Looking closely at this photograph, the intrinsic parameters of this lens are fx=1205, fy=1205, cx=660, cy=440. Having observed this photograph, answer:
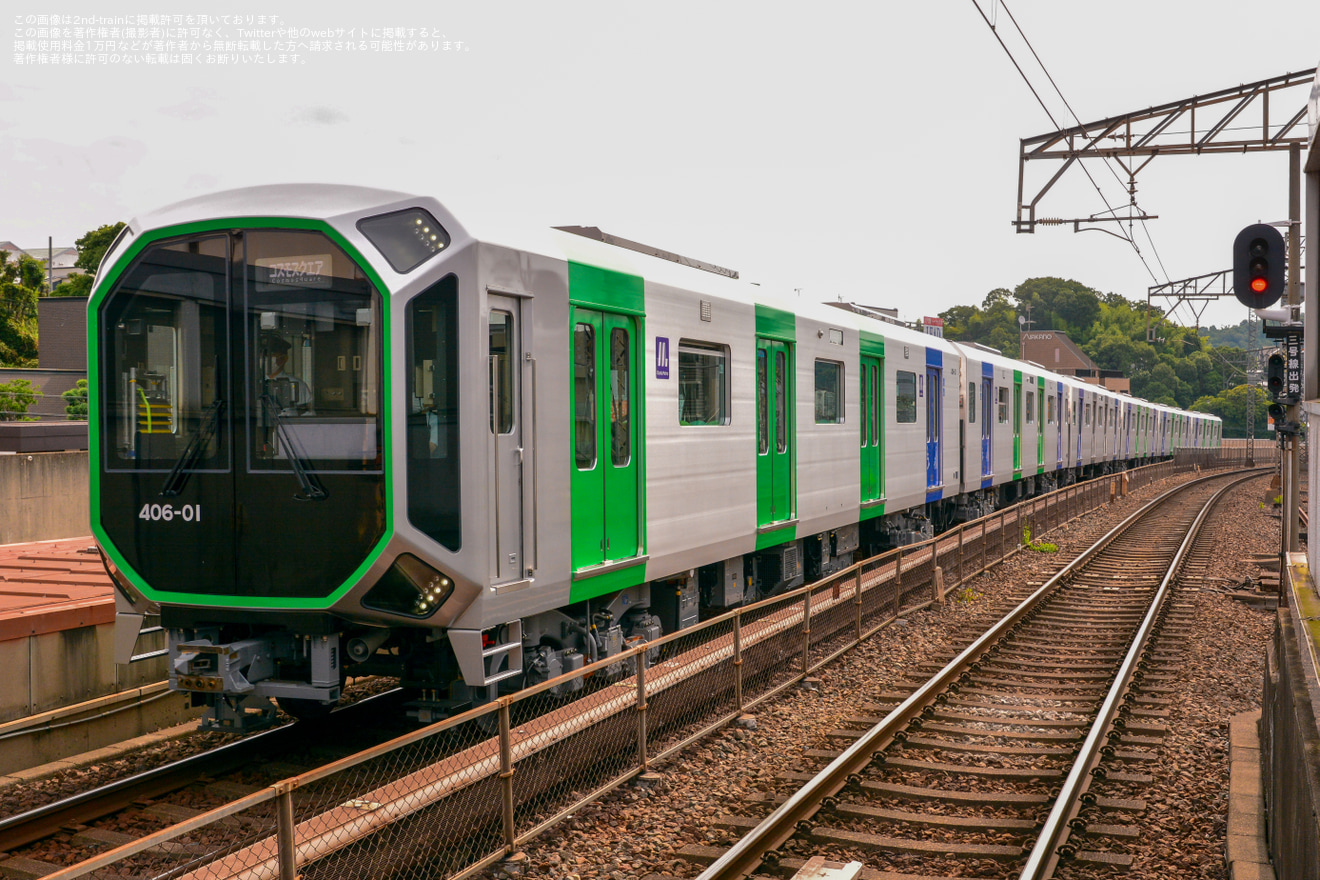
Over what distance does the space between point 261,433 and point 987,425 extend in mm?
17501

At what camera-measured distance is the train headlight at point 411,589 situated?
6.91 meters

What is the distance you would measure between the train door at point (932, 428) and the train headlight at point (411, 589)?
40.8 feet

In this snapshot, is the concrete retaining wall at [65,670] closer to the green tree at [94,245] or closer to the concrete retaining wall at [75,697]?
the concrete retaining wall at [75,697]

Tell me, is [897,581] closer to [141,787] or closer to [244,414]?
[244,414]

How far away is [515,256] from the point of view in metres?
7.36

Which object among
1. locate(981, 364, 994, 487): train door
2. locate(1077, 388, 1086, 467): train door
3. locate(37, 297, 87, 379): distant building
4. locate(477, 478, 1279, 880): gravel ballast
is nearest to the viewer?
locate(477, 478, 1279, 880): gravel ballast

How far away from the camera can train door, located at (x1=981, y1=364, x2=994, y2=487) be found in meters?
22.1

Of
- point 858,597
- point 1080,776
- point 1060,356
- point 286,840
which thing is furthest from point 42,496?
point 1060,356

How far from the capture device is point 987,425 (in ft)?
73.7

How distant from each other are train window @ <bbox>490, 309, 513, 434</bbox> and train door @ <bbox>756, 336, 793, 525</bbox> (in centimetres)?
450

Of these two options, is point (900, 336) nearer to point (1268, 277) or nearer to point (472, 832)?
point (1268, 277)

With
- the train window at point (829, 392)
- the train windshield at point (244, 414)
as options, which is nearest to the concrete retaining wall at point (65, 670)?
the train windshield at point (244, 414)

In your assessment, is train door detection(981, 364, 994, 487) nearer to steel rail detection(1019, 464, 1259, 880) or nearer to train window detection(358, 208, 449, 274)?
steel rail detection(1019, 464, 1259, 880)

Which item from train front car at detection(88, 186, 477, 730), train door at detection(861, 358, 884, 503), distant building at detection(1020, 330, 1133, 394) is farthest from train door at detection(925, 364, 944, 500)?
distant building at detection(1020, 330, 1133, 394)
